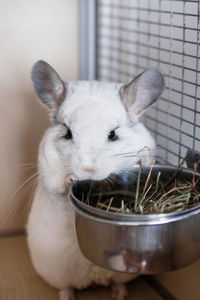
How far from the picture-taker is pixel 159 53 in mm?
1876

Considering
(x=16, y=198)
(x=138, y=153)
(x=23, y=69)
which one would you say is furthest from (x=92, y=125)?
(x=16, y=198)

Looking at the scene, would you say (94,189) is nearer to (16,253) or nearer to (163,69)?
(163,69)

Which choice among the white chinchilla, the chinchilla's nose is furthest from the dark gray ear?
the chinchilla's nose

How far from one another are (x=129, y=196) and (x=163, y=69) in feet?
2.00

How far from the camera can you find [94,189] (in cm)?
154

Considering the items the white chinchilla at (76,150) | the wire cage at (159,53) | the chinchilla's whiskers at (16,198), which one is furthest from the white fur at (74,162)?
the chinchilla's whiskers at (16,198)

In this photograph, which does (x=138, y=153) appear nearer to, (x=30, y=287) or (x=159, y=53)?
(x=159, y=53)

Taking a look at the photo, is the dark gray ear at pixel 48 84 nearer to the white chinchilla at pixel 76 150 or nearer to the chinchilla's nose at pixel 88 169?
the white chinchilla at pixel 76 150

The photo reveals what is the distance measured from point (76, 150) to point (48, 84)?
306 mm

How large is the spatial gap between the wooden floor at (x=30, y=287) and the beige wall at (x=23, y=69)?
28cm

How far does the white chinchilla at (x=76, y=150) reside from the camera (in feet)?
4.94

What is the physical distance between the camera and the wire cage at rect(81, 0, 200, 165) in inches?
65.4

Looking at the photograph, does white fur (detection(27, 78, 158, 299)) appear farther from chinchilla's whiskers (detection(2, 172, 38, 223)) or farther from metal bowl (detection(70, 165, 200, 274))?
chinchilla's whiskers (detection(2, 172, 38, 223))

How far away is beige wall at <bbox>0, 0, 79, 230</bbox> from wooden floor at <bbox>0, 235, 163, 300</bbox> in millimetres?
277
